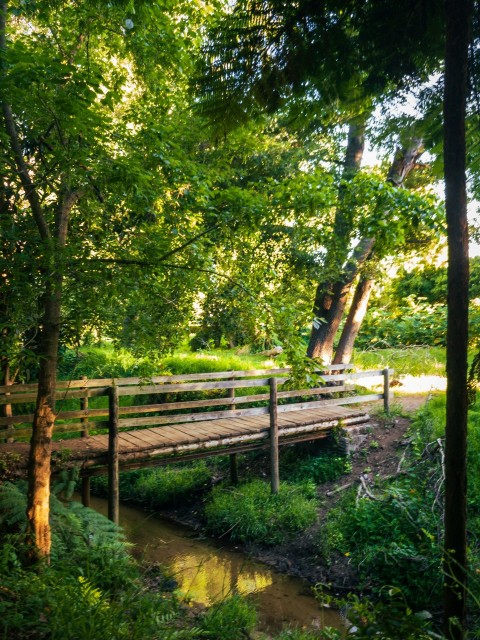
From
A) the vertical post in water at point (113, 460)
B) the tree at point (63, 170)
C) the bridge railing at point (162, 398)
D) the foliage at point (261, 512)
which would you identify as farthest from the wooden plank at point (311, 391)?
the tree at point (63, 170)

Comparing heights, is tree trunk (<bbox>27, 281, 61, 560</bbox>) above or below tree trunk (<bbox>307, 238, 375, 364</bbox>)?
below

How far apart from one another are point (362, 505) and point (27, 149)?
7371 millimetres

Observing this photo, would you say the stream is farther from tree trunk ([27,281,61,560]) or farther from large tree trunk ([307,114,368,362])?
large tree trunk ([307,114,368,362])

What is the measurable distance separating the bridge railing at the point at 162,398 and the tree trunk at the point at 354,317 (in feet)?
1.60

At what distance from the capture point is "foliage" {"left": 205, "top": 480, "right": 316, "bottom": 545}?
8430mm

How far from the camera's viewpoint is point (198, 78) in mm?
3338

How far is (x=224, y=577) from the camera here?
5.98 m

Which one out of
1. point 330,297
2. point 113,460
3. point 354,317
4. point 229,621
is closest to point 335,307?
point 330,297

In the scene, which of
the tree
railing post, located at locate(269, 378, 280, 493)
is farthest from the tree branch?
railing post, located at locate(269, 378, 280, 493)

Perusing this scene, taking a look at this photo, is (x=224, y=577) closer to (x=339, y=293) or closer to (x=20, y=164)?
(x=20, y=164)

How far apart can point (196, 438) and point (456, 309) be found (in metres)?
6.09

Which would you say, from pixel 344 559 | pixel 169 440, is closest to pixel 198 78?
pixel 169 440

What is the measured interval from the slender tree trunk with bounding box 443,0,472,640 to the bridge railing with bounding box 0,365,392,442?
7.32 ft

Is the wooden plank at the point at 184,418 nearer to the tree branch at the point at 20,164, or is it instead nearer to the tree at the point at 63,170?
the tree at the point at 63,170
